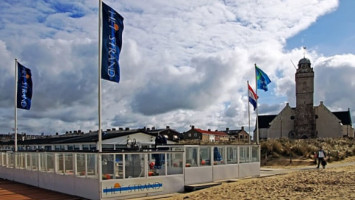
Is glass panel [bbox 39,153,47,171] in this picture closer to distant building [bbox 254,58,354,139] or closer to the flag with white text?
the flag with white text

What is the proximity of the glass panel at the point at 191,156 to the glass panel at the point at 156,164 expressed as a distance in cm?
177

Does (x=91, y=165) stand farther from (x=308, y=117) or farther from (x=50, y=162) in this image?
(x=308, y=117)

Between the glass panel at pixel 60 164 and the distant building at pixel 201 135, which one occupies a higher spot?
the glass panel at pixel 60 164

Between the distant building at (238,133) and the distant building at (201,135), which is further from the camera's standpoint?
the distant building at (238,133)

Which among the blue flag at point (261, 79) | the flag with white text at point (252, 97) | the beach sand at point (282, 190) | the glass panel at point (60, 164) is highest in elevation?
the blue flag at point (261, 79)

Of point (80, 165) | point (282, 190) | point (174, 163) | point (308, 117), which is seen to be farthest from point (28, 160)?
point (308, 117)

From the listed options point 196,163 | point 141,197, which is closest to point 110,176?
point 141,197

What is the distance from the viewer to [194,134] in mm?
102312

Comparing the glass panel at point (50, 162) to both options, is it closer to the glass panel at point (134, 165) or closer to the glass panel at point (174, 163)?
the glass panel at point (134, 165)

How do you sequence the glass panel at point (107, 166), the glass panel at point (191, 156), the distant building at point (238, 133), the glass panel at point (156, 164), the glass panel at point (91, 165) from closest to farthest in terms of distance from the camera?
1. the glass panel at point (107, 166)
2. the glass panel at point (91, 165)
3. the glass panel at point (156, 164)
4. the glass panel at point (191, 156)
5. the distant building at point (238, 133)

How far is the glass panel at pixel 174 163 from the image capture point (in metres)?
17.0

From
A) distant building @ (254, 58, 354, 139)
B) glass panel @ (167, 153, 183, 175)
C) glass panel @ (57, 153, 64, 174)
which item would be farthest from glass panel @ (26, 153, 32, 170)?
distant building @ (254, 58, 354, 139)

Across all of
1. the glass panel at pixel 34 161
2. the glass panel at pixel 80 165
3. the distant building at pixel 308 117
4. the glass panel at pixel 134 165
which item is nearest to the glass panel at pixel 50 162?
the glass panel at pixel 34 161

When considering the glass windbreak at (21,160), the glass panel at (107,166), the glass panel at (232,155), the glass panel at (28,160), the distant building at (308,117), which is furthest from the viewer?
the distant building at (308,117)
